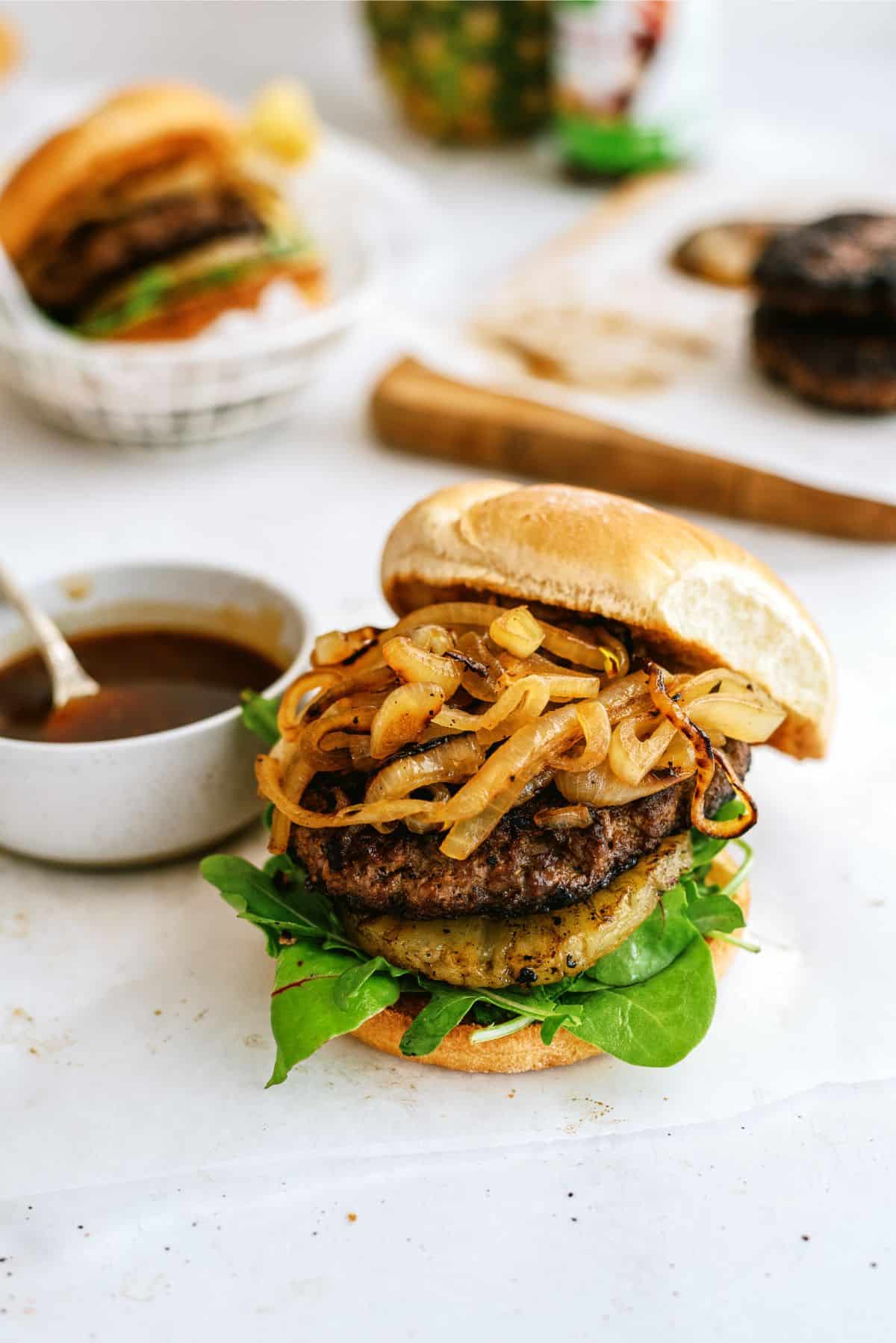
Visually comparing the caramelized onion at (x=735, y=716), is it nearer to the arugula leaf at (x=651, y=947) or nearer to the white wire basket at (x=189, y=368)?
the arugula leaf at (x=651, y=947)

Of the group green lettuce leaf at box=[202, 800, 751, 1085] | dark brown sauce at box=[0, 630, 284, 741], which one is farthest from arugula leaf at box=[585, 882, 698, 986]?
dark brown sauce at box=[0, 630, 284, 741]

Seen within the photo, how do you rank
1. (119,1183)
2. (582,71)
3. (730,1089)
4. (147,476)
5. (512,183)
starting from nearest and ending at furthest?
(119,1183), (730,1089), (147,476), (582,71), (512,183)

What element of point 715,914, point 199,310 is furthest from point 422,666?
point 199,310

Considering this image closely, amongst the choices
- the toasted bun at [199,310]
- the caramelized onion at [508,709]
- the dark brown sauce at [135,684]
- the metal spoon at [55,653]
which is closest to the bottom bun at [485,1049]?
the caramelized onion at [508,709]

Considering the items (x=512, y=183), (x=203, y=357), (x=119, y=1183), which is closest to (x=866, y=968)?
(x=119, y=1183)

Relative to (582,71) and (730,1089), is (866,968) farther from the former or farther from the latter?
(582,71)

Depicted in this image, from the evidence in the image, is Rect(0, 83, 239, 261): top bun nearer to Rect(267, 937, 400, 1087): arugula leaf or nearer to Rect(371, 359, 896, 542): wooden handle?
Rect(371, 359, 896, 542): wooden handle
